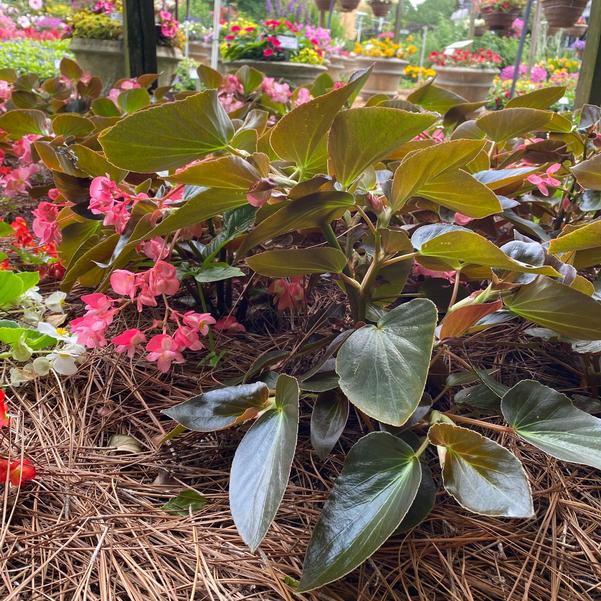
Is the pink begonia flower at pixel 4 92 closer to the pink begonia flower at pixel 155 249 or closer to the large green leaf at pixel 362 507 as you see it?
the pink begonia flower at pixel 155 249

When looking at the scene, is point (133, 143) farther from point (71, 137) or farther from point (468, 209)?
point (71, 137)

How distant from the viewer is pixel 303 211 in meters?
0.55

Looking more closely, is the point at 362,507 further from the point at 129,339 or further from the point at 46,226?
the point at 46,226

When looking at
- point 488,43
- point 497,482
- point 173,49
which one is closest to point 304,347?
point 497,482

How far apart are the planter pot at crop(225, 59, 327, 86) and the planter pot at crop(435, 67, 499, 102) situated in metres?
2.18

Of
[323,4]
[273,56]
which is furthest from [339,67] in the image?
[273,56]

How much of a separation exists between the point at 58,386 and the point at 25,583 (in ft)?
1.09

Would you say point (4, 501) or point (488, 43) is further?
point (488, 43)

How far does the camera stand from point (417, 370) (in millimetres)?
471

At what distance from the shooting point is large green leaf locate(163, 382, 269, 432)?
562mm

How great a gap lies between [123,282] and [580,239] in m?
0.50

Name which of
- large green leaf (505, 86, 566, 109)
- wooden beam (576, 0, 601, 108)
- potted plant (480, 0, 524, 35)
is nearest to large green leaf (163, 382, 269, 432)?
large green leaf (505, 86, 566, 109)

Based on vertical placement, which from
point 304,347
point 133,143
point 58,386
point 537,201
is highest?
point 133,143

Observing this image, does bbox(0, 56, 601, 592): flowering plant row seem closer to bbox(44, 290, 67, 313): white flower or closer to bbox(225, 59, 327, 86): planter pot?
bbox(44, 290, 67, 313): white flower
